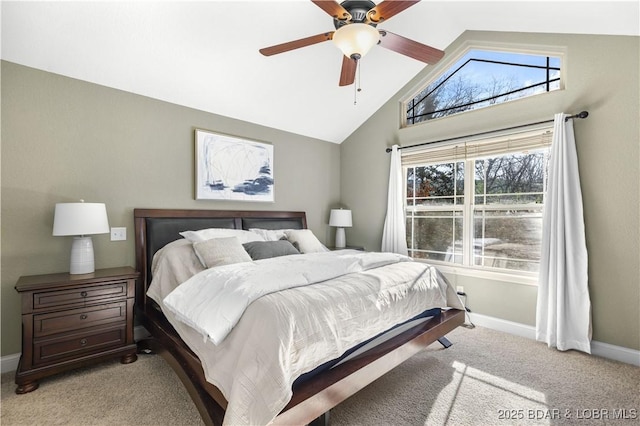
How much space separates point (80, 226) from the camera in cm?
235

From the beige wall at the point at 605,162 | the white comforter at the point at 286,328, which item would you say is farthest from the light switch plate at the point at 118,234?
the beige wall at the point at 605,162

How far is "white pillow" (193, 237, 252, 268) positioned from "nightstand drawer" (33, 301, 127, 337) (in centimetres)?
75

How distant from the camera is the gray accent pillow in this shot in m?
2.97

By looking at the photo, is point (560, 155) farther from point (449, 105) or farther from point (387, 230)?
point (387, 230)

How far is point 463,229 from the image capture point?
3695 mm

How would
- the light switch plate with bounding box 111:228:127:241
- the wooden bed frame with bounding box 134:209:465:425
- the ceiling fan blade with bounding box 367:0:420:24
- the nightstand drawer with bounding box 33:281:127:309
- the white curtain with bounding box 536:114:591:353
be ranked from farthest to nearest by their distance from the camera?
the light switch plate with bounding box 111:228:127:241, the white curtain with bounding box 536:114:591:353, the nightstand drawer with bounding box 33:281:127:309, the ceiling fan blade with bounding box 367:0:420:24, the wooden bed frame with bounding box 134:209:465:425

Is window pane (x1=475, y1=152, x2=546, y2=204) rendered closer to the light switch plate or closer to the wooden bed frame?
the wooden bed frame

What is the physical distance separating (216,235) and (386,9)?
2388 millimetres

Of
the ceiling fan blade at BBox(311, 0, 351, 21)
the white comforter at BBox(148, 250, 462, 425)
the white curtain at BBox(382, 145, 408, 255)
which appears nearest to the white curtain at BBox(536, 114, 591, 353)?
the white comforter at BBox(148, 250, 462, 425)

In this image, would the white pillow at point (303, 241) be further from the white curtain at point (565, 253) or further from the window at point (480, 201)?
the white curtain at point (565, 253)

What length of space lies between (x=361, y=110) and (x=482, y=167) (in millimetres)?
1815

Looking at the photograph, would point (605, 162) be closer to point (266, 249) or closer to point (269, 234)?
point (266, 249)

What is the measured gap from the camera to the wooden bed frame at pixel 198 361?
1.58 m

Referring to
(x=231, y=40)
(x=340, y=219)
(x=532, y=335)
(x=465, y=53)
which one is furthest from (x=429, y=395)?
(x=465, y=53)
